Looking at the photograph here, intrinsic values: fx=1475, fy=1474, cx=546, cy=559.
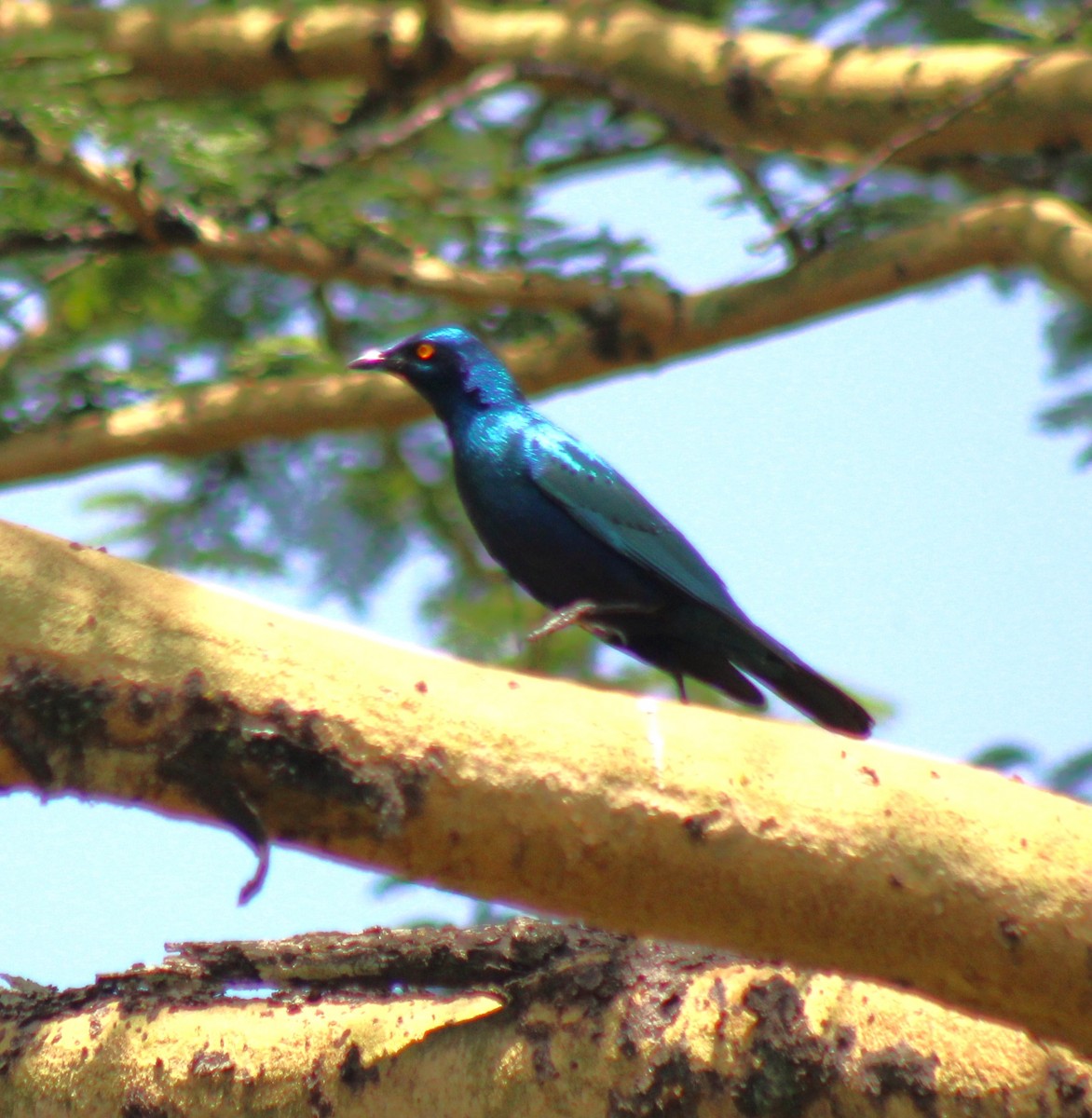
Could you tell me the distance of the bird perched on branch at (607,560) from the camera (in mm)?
4184

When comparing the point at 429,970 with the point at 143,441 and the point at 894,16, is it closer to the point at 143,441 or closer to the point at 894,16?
the point at 143,441

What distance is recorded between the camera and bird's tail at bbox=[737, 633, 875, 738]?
395 cm

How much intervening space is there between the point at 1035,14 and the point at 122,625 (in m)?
A: 5.30

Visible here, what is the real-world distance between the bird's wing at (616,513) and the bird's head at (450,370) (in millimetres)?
320

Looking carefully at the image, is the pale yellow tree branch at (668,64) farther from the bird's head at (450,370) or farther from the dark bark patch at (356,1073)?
the dark bark patch at (356,1073)

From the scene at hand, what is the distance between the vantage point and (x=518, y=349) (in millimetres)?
5758

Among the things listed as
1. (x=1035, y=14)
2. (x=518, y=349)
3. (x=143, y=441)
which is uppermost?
(x=1035, y=14)

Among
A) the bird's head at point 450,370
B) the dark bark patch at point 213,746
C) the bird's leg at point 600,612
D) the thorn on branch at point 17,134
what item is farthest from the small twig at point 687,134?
the dark bark patch at point 213,746

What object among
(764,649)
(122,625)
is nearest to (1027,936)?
(122,625)

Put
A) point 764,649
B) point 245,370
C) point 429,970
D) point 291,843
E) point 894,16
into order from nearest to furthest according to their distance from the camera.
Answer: point 291,843 < point 429,970 < point 764,649 < point 245,370 < point 894,16

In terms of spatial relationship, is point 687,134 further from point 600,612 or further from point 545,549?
point 600,612

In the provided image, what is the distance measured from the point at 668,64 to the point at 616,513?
2.47 metres

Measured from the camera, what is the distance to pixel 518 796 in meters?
1.99

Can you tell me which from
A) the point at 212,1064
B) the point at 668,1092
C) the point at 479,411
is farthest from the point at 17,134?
the point at 668,1092
